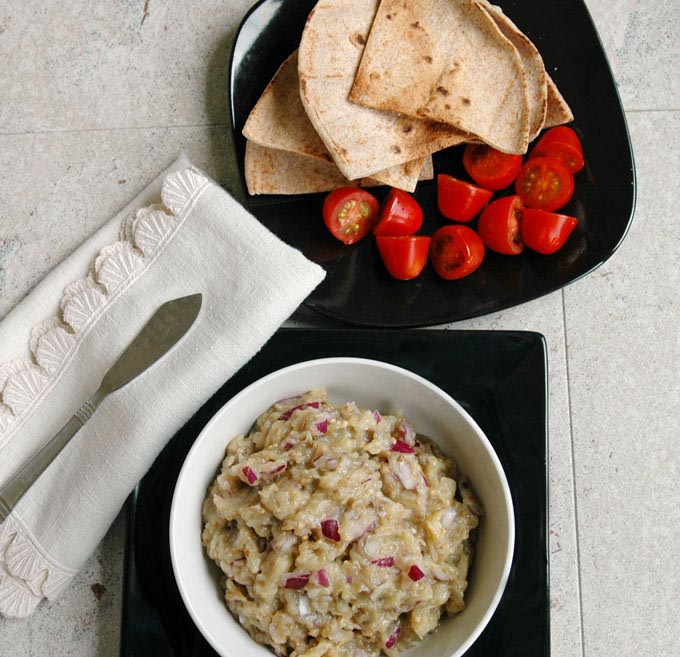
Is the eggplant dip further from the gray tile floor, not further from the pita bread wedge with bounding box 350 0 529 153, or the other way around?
the pita bread wedge with bounding box 350 0 529 153

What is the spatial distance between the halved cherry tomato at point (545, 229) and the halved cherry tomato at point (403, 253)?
28 centimetres

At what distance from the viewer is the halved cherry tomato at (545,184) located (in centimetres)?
234

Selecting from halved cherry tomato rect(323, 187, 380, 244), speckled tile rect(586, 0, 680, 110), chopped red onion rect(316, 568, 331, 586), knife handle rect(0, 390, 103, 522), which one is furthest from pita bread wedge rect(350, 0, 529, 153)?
chopped red onion rect(316, 568, 331, 586)

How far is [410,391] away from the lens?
2016mm

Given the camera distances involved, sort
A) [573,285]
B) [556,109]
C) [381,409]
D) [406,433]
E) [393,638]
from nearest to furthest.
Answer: [393,638]
[406,433]
[381,409]
[556,109]
[573,285]

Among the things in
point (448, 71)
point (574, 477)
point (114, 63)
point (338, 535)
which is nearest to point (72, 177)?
point (114, 63)

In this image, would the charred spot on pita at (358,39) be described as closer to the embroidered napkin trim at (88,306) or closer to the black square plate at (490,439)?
the embroidered napkin trim at (88,306)

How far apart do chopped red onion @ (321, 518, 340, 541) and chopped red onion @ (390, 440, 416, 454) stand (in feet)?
0.82

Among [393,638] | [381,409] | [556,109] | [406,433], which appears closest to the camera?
[393,638]

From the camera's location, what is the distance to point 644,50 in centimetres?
252

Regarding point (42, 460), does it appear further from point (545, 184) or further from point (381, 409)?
point (545, 184)

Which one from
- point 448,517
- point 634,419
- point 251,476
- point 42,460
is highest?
point 42,460

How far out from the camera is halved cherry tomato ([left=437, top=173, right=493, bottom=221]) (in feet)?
7.63

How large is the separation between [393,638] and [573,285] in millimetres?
1156
